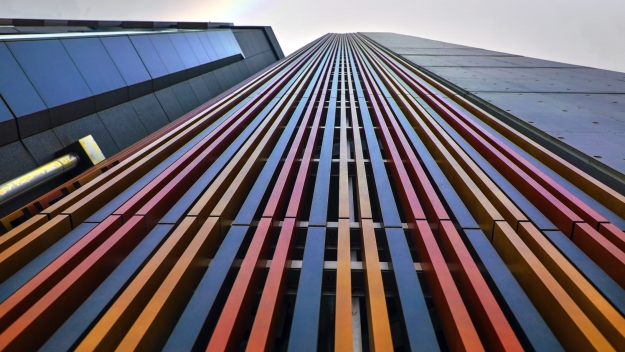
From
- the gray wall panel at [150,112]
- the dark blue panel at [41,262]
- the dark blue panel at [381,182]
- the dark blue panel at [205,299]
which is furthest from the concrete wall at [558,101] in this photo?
the gray wall panel at [150,112]

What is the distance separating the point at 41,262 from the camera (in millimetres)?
2828

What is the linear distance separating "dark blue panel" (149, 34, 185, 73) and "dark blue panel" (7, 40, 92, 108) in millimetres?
3071

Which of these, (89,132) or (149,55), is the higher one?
(149,55)

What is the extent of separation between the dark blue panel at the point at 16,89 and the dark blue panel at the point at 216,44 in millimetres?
7689

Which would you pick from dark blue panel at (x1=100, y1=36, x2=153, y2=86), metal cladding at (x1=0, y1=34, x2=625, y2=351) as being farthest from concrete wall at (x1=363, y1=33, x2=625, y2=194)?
dark blue panel at (x1=100, y1=36, x2=153, y2=86)

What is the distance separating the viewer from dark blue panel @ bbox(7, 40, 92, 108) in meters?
5.60

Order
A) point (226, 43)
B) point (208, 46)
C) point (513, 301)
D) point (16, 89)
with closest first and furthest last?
point (513, 301), point (16, 89), point (208, 46), point (226, 43)

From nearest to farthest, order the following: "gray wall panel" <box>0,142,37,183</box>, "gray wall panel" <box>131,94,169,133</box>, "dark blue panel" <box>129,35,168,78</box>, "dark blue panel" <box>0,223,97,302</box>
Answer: "dark blue panel" <box>0,223,97,302</box> → "gray wall panel" <box>0,142,37,183</box> → "gray wall panel" <box>131,94,169,133</box> → "dark blue panel" <box>129,35,168,78</box>

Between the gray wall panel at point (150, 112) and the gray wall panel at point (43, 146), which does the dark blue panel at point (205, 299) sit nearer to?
the gray wall panel at point (43, 146)

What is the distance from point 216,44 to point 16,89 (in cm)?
858

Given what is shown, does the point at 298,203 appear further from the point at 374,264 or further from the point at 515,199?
the point at 515,199

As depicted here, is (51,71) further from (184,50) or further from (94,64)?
(184,50)

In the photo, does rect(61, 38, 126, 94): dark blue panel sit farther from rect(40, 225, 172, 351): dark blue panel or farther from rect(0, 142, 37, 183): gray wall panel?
rect(40, 225, 172, 351): dark blue panel

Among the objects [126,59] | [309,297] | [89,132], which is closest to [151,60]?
[126,59]
